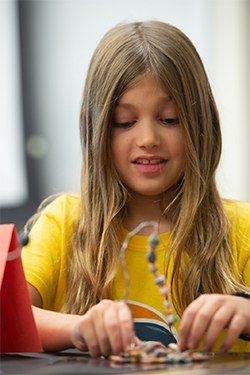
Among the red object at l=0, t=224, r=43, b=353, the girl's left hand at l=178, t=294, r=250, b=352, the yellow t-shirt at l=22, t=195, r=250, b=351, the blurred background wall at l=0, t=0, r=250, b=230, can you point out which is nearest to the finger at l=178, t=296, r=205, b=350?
the girl's left hand at l=178, t=294, r=250, b=352

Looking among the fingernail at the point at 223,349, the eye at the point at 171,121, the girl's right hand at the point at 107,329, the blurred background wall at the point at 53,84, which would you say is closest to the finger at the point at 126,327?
the girl's right hand at the point at 107,329

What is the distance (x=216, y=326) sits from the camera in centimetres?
46

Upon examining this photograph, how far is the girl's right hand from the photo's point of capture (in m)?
0.44

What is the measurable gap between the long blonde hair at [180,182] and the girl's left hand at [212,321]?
0.85 ft

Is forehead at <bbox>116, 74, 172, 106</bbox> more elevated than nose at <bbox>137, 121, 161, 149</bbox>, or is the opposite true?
forehead at <bbox>116, 74, 172, 106</bbox>

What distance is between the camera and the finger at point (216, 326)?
0.45m

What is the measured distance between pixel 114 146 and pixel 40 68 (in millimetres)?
1401

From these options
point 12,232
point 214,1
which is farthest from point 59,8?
point 12,232

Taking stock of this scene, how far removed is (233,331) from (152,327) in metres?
0.28

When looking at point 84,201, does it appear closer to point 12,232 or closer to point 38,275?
point 38,275

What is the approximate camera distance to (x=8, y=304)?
52 centimetres

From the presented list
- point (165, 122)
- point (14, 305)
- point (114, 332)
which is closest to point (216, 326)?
point (114, 332)

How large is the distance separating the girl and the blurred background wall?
108 centimetres

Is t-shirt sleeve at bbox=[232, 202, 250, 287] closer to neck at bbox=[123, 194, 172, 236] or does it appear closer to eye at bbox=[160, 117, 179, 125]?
neck at bbox=[123, 194, 172, 236]
